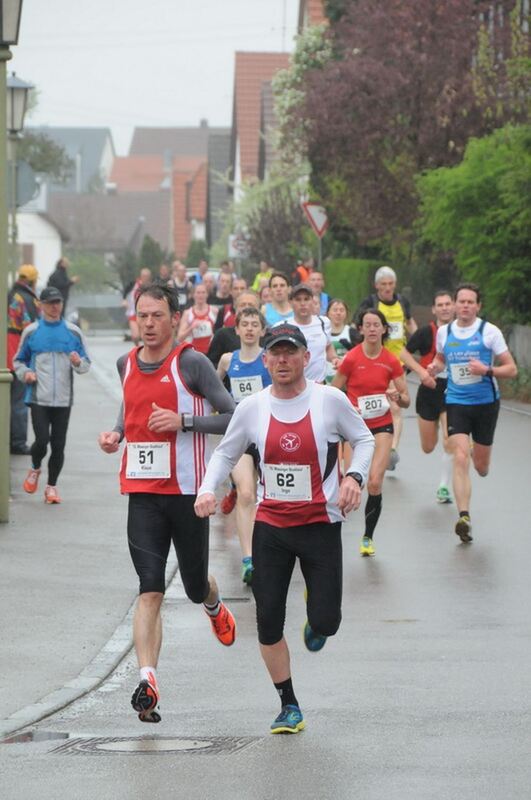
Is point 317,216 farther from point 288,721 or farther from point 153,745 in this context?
point 153,745

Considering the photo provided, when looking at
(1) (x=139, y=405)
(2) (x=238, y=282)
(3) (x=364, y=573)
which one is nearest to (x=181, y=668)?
(1) (x=139, y=405)

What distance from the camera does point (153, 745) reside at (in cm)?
774

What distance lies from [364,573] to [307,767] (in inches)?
216

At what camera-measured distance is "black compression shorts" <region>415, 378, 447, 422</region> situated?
16953mm

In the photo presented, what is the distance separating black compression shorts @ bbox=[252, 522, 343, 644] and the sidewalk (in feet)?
3.91

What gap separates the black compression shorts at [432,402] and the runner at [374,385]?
2847mm

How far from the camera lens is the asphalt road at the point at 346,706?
277 inches

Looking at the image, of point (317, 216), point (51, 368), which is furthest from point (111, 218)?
point (51, 368)

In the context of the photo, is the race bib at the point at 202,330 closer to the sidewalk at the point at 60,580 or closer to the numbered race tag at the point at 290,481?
the sidewalk at the point at 60,580

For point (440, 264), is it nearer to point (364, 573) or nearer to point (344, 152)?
point (344, 152)

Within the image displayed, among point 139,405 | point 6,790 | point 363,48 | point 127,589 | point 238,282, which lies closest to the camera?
point 6,790

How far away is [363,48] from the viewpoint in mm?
38094

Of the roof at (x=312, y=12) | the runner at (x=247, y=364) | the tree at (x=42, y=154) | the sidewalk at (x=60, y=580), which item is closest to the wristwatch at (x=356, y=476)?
the sidewalk at (x=60, y=580)

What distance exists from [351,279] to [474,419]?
29.2m
